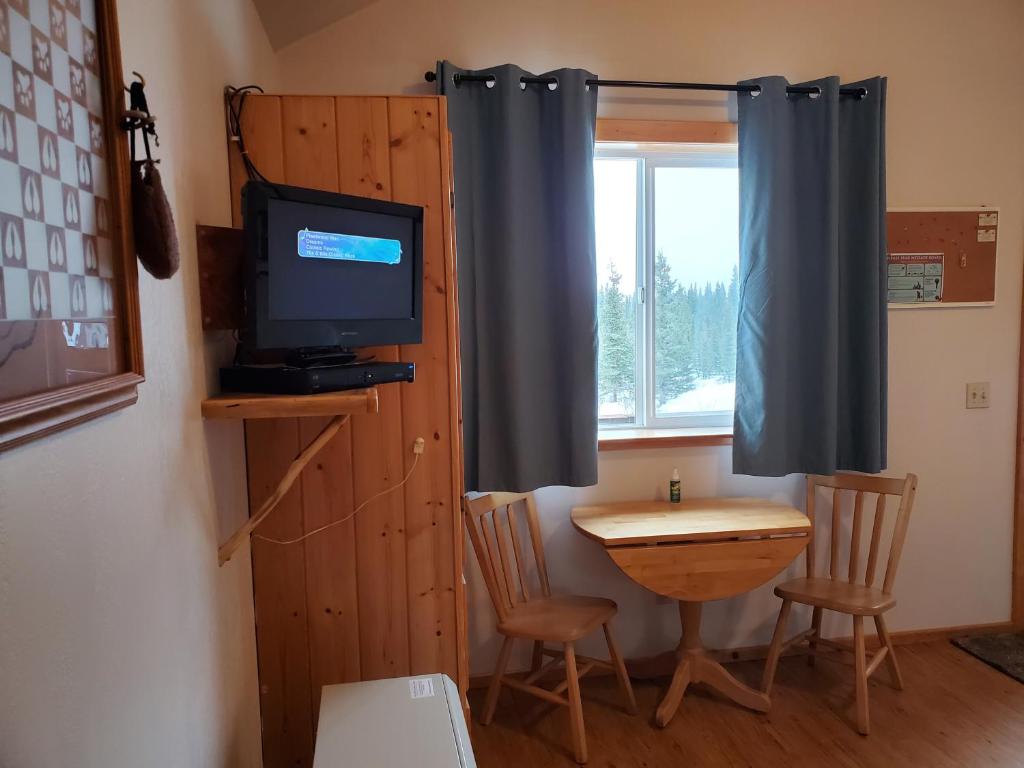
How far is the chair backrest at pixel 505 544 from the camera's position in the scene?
7.85 ft

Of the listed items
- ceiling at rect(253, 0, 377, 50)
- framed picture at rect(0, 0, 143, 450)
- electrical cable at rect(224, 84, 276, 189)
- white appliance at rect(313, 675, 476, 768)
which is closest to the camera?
framed picture at rect(0, 0, 143, 450)

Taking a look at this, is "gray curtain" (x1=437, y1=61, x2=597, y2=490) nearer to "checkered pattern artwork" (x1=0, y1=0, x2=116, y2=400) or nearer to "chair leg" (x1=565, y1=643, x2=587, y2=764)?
"chair leg" (x1=565, y1=643, x2=587, y2=764)

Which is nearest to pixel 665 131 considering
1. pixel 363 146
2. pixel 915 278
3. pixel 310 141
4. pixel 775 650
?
pixel 915 278

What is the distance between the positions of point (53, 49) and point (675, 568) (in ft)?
7.06

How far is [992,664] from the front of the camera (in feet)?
9.29

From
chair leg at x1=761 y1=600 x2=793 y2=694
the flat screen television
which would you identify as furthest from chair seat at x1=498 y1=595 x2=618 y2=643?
the flat screen television

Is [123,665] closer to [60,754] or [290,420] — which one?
[60,754]

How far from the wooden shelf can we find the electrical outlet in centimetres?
270

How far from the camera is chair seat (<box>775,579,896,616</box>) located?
8.06 ft

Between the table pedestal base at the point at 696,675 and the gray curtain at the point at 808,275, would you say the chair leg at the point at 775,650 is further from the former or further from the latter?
the gray curtain at the point at 808,275

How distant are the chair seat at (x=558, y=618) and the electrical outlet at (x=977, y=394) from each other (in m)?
1.82

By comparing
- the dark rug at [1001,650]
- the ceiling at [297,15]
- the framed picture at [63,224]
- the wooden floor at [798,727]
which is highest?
the ceiling at [297,15]

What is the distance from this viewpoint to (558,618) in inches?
94.7

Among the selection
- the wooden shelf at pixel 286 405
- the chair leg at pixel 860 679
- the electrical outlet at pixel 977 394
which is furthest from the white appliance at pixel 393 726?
the electrical outlet at pixel 977 394
